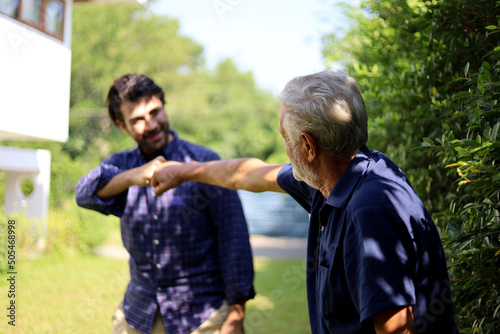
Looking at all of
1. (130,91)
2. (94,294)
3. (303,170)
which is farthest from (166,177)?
(94,294)

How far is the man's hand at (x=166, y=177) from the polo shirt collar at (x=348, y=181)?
1196 millimetres

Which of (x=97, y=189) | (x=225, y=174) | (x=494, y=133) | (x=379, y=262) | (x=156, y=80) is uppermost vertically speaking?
(x=494, y=133)

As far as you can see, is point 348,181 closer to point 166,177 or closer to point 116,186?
point 166,177

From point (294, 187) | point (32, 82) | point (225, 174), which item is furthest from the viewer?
→ point (32, 82)

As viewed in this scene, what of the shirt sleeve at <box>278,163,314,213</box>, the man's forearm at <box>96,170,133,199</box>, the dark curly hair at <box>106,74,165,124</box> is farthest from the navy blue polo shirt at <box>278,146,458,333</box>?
the dark curly hair at <box>106,74,165,124</box>

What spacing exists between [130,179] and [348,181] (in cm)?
149

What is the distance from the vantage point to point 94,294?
31.5 feet

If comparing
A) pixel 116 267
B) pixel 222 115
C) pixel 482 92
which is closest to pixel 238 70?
pixel 222 115

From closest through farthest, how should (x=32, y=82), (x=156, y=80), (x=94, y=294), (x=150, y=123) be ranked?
(x=150, y=123) → (x=32, y=82) → (x=94, y=294) → (x=156, y=80)

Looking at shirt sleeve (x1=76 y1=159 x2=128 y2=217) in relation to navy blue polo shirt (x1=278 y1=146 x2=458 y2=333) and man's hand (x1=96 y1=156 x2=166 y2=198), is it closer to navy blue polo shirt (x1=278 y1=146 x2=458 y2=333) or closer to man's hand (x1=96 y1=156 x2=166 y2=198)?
man's hand (x1=96 y1=156 x2=166 y2=198)

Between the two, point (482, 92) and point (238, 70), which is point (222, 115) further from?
point (482, 92)

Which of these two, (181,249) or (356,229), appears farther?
(181,249)

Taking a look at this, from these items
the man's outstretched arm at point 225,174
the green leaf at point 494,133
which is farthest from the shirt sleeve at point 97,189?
the green leaf at point 494,133

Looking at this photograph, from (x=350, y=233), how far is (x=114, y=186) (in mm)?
1726
